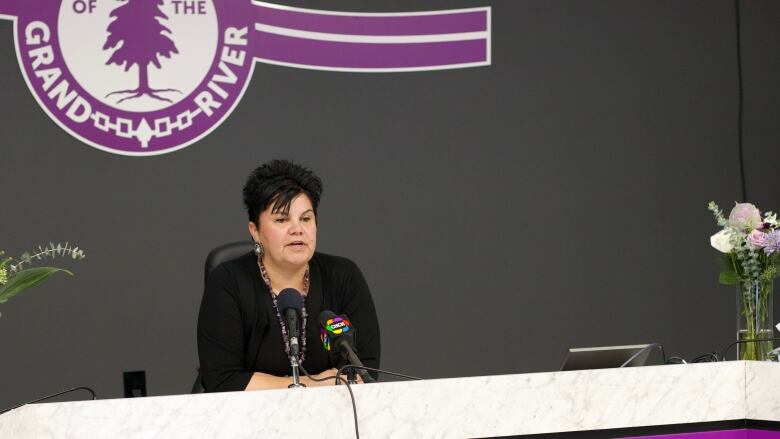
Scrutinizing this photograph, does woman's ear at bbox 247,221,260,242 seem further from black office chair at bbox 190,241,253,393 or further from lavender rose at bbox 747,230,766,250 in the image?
lavender rose at bbox 747,230,766,250

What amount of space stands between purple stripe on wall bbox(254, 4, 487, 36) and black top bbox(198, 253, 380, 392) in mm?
1346

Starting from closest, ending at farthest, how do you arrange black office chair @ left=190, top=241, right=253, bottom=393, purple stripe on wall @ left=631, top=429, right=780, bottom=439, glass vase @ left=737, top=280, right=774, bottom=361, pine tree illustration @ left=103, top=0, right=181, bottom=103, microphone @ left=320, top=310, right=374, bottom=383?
purple stripe on wall @ left=631, top=429, right=780, bottom=439 < microphone @ left=320, top=310, right=374, bottom=383 < glass vase @ left=737, top=280, right=774, bottom=361 < black office chair @ left=190, top=241, right=253, bottom=393 < pine tree illustration @ left=103, top=0, right=181, bottom=103

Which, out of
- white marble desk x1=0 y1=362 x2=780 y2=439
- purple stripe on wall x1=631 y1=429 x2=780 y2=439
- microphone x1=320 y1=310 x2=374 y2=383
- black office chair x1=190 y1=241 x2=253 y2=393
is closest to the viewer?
white marble desk x1=0 y1=362 x2=780 y2=439

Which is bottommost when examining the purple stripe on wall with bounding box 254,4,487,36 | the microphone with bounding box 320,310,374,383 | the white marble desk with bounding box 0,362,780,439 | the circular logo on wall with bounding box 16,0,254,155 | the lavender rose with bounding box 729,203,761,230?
the white marble desk with bounding box 0,362,780,439

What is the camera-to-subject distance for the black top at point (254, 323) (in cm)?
294

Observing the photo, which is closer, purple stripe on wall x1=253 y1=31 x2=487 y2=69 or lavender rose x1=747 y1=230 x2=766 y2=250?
lavender rose x1=747 y1=230 x2=766 y2=250

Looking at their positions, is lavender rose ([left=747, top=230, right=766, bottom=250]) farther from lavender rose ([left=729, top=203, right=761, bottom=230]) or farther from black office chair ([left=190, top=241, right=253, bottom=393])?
black office chair ([left=190, top=241, right=253, bottom=393])

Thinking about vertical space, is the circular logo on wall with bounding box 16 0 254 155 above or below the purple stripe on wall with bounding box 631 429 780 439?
above

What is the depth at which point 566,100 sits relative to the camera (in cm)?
461

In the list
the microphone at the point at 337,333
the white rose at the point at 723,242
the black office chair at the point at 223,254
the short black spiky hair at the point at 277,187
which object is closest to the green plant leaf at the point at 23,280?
the microphone at the point at 337,333

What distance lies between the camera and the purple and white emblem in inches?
153

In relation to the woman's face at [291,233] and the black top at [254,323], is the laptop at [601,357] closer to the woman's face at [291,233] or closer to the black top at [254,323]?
the black top at [254,323]

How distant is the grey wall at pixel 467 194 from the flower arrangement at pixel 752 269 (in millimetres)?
1740

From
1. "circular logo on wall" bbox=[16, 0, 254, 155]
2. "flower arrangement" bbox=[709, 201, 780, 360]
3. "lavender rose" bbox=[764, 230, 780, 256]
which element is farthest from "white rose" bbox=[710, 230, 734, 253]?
"circular logo on wall" bbox=[16, 0, 254, 155]
